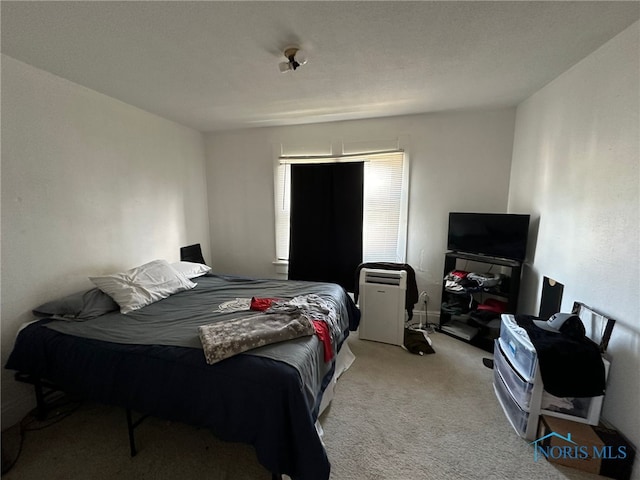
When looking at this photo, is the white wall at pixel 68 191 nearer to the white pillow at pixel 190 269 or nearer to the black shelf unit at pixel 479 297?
the white pillow at pixel 190 269

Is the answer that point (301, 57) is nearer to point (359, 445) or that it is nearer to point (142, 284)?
point (142, 284)

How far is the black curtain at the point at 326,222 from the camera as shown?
10.8ft

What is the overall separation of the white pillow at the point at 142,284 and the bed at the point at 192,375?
5.3 inches

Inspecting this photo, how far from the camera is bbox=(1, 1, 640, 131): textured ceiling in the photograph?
135 cm

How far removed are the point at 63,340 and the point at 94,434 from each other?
0.66 m

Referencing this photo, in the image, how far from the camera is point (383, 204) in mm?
3271

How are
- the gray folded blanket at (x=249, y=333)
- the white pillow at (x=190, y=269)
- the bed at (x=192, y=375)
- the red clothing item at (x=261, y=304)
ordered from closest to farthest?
1. the bed at (x=192, y=375)
2. the gray folded blanket at (x=249, y=333)
3. the red clothing item at (x=261, y=304)
4. the white pillow at (x=190, y=269)

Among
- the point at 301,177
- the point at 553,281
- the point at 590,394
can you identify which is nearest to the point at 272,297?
the point at 301,177

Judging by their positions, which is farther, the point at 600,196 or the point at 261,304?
the point at 261,304

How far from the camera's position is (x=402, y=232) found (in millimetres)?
3242

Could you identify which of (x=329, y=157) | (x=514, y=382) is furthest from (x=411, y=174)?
(x=514, y=382)

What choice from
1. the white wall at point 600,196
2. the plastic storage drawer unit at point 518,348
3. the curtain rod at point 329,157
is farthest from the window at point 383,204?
the plastic storage drawer unit at point 518,348

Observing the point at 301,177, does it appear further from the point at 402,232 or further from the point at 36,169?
the point at 36,169

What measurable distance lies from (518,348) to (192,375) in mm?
2028
